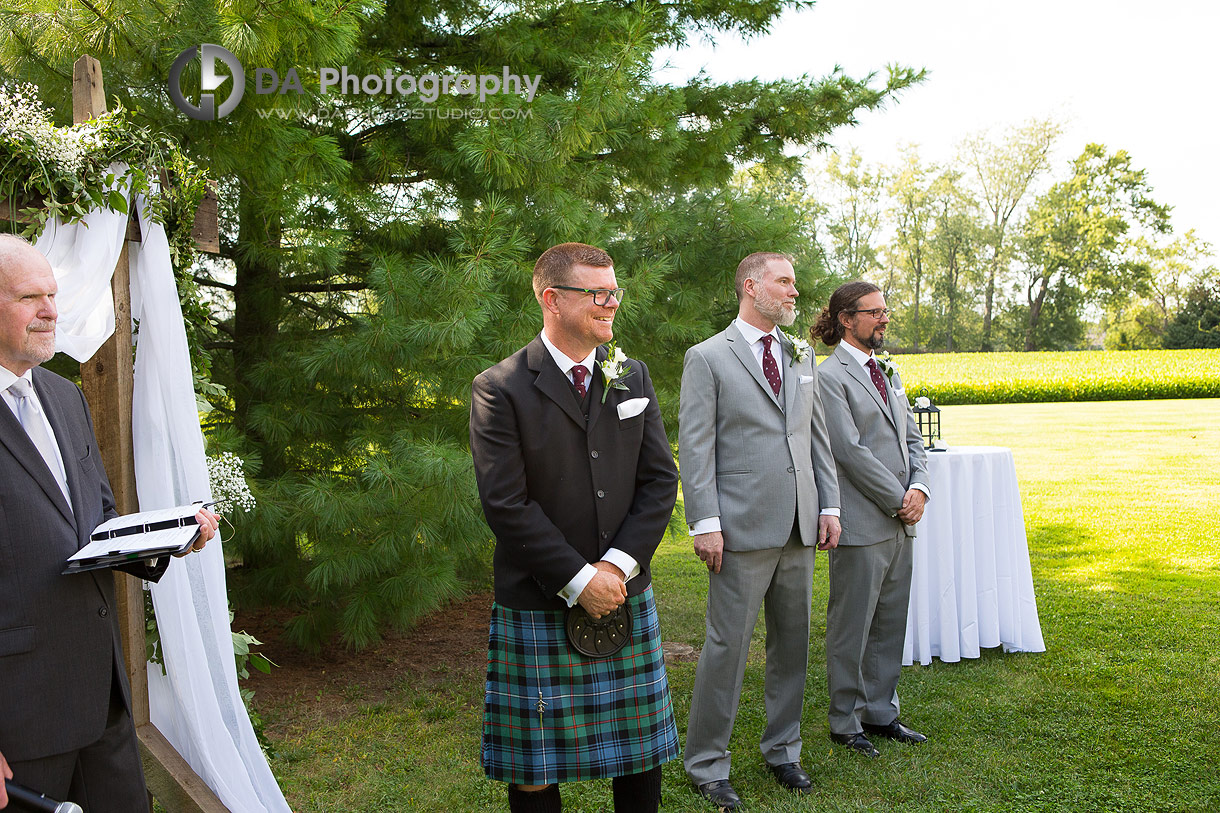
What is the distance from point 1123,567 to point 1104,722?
351 centimetres

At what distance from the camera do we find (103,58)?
3.64 meters

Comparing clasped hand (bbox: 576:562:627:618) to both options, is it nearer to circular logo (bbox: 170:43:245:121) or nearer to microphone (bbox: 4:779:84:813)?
microphone (bbox: 4:779:84:813)

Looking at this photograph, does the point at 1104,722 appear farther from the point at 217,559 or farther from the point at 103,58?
the point at 103,58

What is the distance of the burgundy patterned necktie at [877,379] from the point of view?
3821 mm

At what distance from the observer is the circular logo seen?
359 cm

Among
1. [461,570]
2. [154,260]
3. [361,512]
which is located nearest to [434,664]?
[461,570]

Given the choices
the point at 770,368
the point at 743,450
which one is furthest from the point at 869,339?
the point at 743,450

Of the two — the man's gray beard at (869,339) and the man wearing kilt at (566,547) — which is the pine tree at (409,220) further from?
the man wearing kilt at (566,547)

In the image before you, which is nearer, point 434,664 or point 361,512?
point 361,512

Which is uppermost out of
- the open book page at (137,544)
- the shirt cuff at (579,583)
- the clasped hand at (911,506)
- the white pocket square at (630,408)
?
the white pocket square at (630,408)

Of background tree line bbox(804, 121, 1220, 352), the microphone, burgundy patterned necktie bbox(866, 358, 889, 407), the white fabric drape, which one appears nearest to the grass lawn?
the white fabric drape

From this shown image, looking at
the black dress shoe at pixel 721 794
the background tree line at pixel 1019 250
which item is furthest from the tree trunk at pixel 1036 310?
the black dress shoe at pixel 721 794

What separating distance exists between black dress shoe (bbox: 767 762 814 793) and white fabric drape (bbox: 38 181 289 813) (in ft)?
5.70

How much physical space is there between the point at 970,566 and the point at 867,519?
52.4 inches
